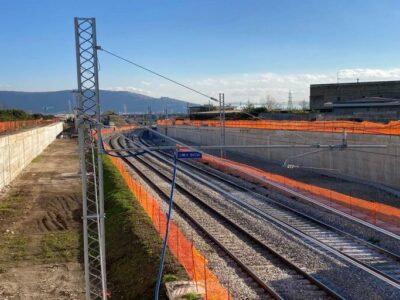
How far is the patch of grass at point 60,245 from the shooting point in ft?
70.0

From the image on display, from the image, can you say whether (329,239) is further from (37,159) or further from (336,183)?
(37,159)

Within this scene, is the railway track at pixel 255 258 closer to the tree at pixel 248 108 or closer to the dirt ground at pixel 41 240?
the dirt ground at pixel 41 240

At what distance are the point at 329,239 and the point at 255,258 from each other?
417cm

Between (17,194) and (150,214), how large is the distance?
14319 mm

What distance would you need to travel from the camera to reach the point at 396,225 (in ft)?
A: 73.9

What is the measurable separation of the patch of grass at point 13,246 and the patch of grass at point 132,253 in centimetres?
363

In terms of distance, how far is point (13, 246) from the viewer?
22.9 metres

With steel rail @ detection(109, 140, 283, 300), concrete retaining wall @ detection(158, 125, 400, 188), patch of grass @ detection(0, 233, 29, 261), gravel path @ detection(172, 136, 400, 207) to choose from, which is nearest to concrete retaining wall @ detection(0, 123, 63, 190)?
steel rail @ detection(109, 140, 283, 300)

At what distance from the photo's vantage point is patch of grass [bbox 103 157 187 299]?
15867 millimetres

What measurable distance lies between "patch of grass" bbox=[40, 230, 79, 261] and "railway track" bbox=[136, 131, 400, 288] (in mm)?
8992

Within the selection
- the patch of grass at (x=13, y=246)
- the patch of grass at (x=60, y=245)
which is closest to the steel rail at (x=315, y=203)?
the patch of grass at (x=60, y=245)

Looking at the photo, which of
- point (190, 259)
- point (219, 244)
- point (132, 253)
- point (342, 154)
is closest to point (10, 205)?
point (132, 253)

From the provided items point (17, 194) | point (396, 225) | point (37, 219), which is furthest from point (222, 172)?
point (396, 225)

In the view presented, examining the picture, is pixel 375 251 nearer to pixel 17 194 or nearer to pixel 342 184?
pixel 342 184
